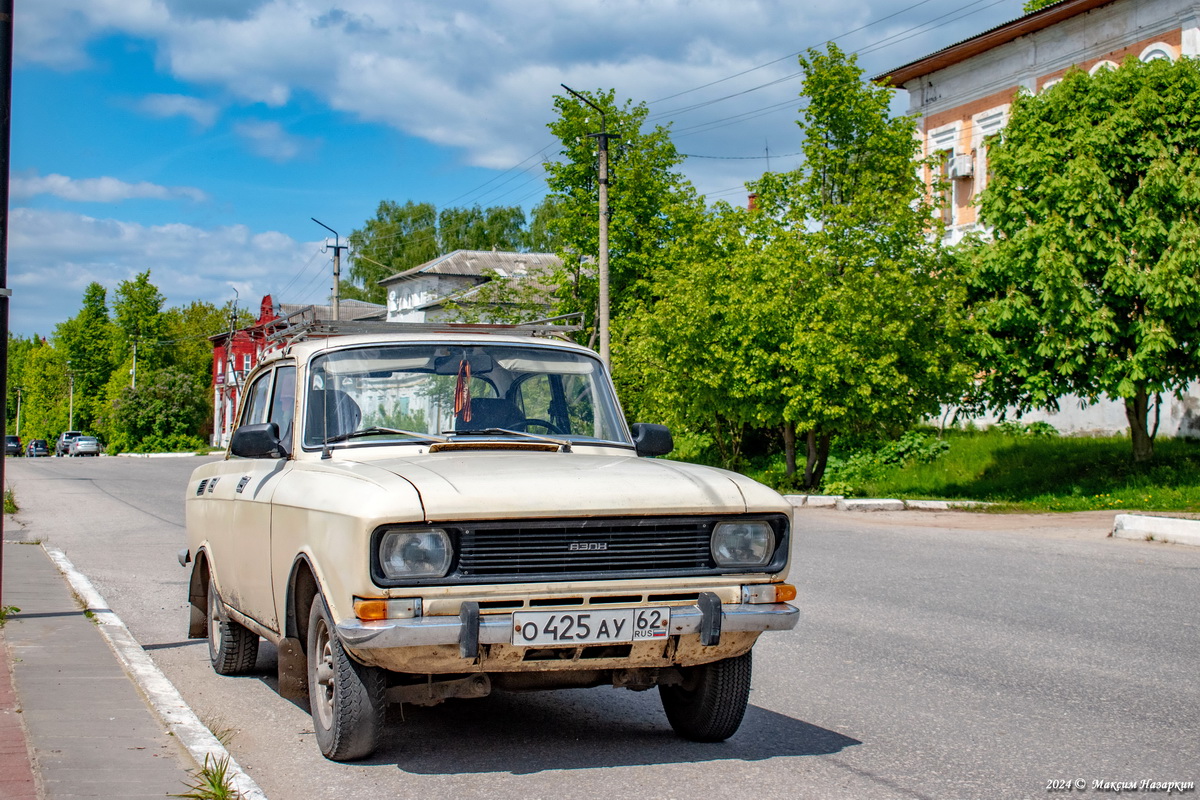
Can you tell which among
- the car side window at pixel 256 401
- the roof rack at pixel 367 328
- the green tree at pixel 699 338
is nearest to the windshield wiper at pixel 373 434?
the roof rack at pixel 367 328

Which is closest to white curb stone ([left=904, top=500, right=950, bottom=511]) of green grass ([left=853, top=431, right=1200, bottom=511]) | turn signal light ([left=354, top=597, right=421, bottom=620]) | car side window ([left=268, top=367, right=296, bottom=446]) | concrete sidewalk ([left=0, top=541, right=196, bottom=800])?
green grass ([left=853, top=431, right=1200, bottom=511])

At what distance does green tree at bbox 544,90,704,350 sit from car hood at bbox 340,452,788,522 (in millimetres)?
37563

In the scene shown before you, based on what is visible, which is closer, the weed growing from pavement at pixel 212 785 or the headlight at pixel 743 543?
the weed growing from pavement at pixel 212 785

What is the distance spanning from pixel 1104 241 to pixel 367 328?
63.2 ft

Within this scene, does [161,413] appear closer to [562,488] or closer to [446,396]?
[446,396]

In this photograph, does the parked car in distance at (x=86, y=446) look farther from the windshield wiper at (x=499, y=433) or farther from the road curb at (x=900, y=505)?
the windshield wiper at (x=499, y=433)

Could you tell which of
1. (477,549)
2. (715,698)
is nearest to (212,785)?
(477,549)

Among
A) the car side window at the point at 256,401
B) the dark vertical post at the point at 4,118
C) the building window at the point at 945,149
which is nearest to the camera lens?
the car side window at the point at 256,401

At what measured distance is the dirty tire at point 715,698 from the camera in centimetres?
534

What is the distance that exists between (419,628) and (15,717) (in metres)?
2.35

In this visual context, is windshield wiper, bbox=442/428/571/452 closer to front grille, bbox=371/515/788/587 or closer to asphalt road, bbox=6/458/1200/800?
front grille, bbox=371/515/788/587

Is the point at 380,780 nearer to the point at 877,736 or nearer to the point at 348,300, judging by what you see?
the point at 877,736

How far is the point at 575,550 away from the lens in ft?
15.8

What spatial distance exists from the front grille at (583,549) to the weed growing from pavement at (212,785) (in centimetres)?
113
